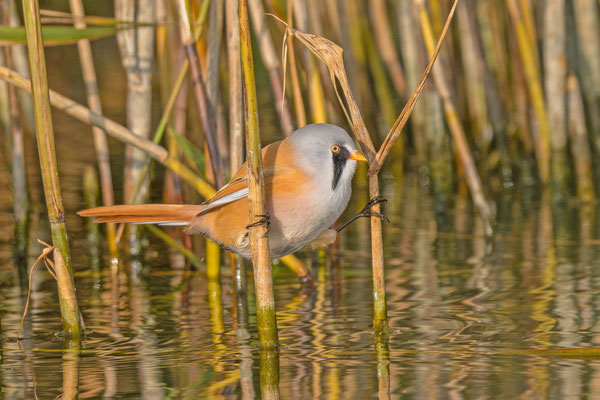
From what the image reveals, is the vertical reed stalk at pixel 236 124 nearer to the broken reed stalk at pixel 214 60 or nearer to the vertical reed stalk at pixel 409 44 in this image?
the broken reed stalk at pixel 214 60

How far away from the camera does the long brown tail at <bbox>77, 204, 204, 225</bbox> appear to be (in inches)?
135

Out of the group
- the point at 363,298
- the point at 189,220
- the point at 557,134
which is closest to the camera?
the point at 189,220

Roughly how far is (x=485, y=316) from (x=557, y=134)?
9.38ft

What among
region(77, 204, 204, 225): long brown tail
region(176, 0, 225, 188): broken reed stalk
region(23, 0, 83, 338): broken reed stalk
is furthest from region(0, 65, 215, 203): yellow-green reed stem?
region(23, 0, 83, 338): broken reed stalk

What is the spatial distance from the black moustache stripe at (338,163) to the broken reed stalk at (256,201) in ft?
1.00

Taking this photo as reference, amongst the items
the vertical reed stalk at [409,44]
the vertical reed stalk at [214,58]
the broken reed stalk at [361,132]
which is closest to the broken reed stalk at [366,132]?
the broken reed stalk at [361,132]

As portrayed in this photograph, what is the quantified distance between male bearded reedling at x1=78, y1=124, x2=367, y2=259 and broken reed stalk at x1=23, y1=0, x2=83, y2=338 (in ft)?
0.83

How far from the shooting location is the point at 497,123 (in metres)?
6.81

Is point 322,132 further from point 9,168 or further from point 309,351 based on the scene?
point 9,168

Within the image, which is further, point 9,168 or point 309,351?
point 9,168

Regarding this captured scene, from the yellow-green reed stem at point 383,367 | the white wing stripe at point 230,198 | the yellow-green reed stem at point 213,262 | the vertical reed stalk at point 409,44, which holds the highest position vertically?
the vertical reed stalk at point 409,44

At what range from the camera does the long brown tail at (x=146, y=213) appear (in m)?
3.44

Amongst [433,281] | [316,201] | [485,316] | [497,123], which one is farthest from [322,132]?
[497,123]

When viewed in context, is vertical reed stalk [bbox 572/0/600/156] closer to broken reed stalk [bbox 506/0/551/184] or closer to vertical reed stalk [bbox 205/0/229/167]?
broken reed stalk [bbox 506/0/551/184]
